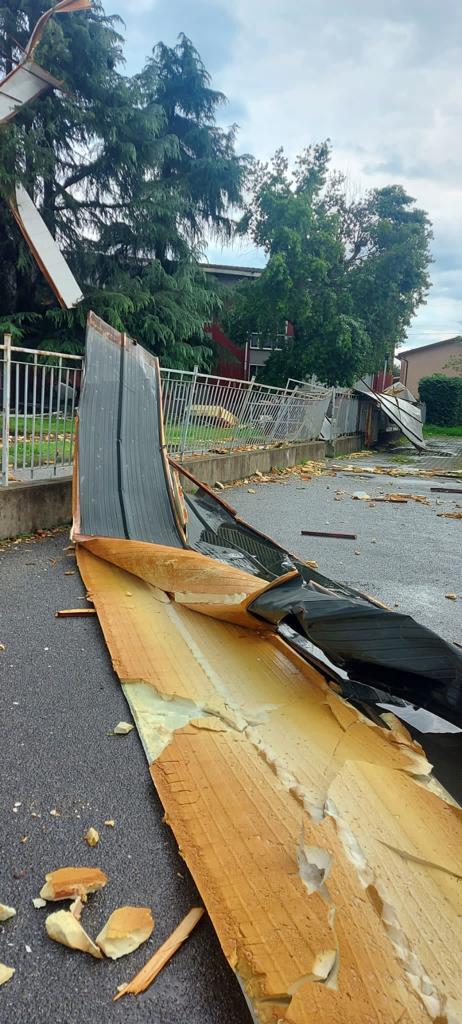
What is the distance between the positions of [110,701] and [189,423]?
6.72 meters

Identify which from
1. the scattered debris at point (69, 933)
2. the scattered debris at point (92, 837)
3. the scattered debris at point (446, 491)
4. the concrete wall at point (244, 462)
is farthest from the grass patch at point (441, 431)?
the scattered debris at point (69, 933)

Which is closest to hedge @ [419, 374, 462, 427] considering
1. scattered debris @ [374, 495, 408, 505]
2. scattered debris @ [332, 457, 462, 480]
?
scattered debris @ [332, 457, 462, 480]

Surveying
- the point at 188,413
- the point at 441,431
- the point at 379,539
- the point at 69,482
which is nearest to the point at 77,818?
the point at 69,482

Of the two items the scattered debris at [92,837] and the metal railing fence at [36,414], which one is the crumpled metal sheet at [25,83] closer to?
the metal railing fence at [36,414]

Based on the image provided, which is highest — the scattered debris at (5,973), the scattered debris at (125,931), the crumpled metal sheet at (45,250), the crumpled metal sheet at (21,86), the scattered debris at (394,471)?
the crumpled metal sheet at (21,86)

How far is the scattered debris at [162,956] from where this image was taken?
50.0 inches

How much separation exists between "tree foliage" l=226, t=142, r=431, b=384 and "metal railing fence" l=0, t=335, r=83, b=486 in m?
15.8

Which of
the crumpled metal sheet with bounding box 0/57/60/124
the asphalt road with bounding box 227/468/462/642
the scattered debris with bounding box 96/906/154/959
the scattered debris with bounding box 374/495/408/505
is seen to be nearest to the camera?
the scattered debris with bounding box 96/906/154/959

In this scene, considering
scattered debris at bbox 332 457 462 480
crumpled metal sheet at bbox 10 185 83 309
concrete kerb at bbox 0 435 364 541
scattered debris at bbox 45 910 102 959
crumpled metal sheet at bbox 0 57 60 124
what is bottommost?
scattered debris at bbox 45 910 102 959

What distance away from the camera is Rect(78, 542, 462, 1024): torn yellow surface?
1.25 metres

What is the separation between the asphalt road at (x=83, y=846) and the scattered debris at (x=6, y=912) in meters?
0.01

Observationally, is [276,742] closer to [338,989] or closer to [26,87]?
[338,989]

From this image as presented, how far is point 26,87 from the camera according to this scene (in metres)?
15.4

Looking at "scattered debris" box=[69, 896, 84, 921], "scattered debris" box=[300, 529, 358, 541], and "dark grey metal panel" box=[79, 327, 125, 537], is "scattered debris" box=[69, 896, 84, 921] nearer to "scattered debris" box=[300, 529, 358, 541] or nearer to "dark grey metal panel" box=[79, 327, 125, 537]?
"dark grey metal panel" box=[79, 327, 125, 537]
